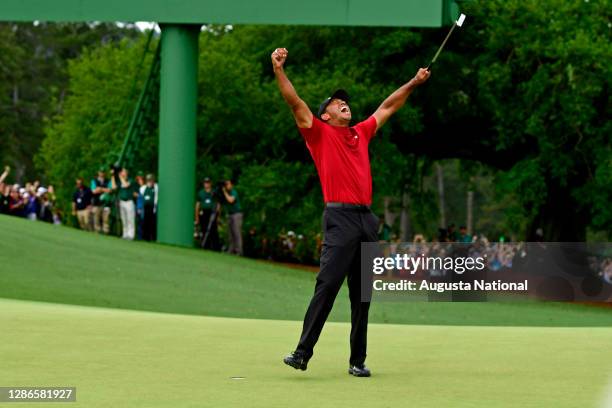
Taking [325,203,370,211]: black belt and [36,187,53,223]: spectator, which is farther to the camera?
[36,187,53,223]: spectator

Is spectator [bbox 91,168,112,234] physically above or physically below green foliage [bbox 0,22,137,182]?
below

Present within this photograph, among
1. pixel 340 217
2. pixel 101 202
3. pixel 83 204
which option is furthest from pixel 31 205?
pixel 340 217

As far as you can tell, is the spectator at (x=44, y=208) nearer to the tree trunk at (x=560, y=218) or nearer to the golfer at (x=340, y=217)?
the tree trunk at (x=560, y=218)

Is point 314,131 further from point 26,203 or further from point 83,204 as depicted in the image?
point 26,203

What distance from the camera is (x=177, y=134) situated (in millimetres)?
36062

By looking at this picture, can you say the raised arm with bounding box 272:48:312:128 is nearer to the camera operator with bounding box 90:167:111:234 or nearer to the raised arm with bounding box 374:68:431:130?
the raised arm with bounding box 374:68:431:130

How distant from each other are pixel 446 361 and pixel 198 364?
2055mm

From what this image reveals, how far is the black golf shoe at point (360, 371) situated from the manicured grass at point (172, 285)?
37.8 ft

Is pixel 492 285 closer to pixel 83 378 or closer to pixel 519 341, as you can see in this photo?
pixel 519 341

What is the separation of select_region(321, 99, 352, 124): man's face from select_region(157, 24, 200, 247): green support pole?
24.9 metres

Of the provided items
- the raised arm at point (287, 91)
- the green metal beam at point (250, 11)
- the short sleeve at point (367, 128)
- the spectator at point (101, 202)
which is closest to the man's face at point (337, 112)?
the short sleeve at point (367, 128)

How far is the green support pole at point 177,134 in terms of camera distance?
115 ft

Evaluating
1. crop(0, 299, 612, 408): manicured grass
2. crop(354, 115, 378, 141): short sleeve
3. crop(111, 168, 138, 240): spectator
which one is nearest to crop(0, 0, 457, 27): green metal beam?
crop(111, 168, 138, 240): spectator

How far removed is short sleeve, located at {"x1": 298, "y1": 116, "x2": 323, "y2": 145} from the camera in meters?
10.1
